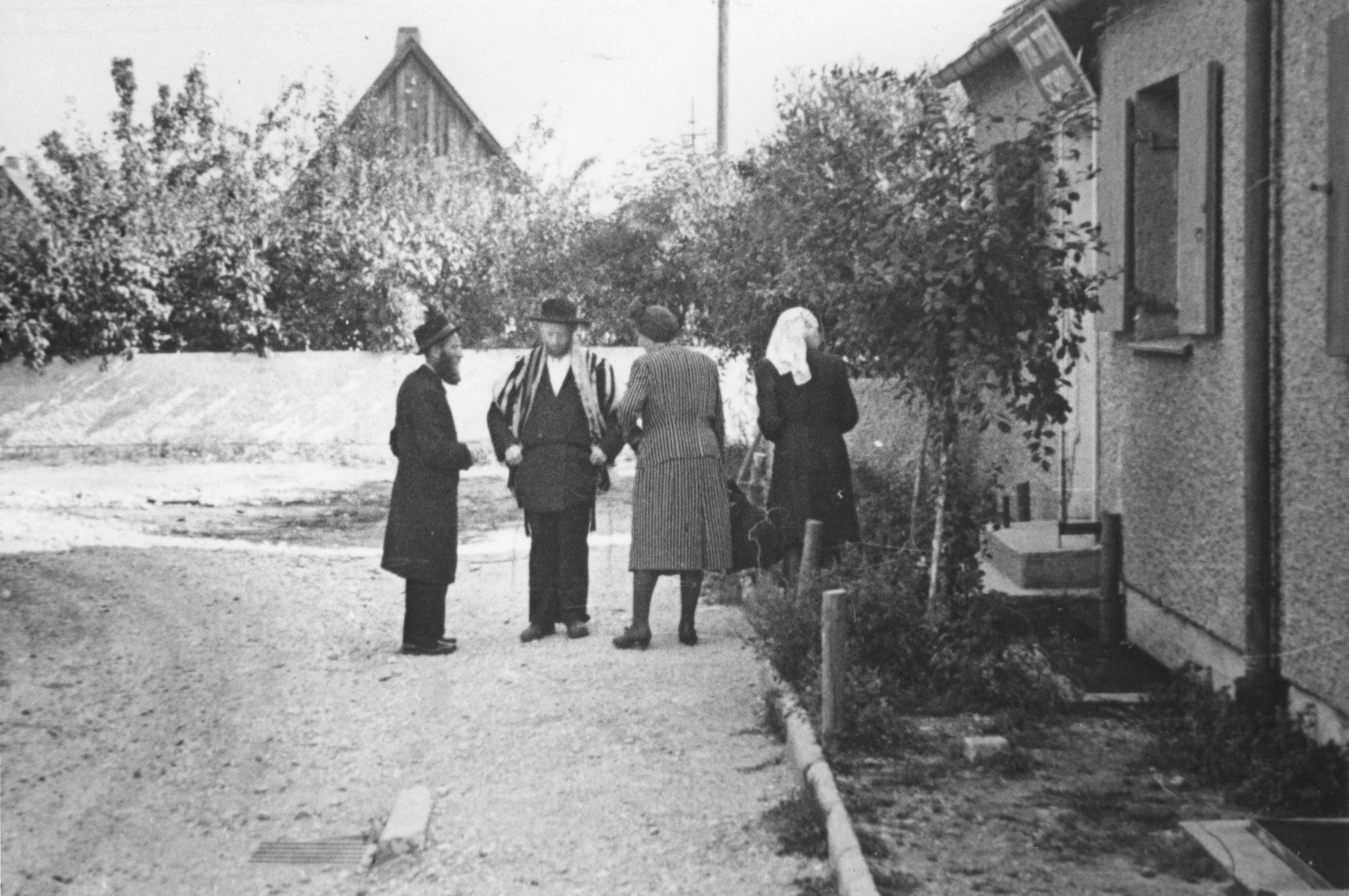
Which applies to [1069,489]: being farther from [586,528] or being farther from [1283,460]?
[1283,460]

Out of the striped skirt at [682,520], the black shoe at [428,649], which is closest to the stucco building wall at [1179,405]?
the striped skirt at [682,520]

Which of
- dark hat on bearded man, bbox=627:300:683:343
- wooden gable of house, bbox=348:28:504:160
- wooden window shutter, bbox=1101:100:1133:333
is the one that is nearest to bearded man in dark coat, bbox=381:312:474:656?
dark hat on bearded man, bbox=627:300:683:343

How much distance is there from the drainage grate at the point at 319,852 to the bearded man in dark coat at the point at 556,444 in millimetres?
3336

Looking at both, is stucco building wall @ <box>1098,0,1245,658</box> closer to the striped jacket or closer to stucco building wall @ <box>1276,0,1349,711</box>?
stucco building wall @ <box>1276,0,1349,711</box>

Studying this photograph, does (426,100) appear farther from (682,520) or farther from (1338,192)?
(1338,192)

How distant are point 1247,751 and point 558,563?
4209 millimetres

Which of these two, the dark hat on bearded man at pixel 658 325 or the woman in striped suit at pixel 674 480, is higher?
the dark hat on bearded man at pixel 658 325

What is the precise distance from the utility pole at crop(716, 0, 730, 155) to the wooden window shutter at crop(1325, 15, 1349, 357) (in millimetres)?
15623

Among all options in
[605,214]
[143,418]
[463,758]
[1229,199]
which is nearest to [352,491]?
[143,418]

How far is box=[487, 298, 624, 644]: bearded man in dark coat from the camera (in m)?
8.52

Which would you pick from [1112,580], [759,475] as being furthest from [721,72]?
[1112,580]

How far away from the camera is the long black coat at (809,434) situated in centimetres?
831

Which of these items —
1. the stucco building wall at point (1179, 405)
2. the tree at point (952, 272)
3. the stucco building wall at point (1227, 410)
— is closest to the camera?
the stucco building wall at point (1227, 410)

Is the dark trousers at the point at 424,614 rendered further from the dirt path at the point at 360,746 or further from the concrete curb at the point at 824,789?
the concrete curb at the point at 824,789
